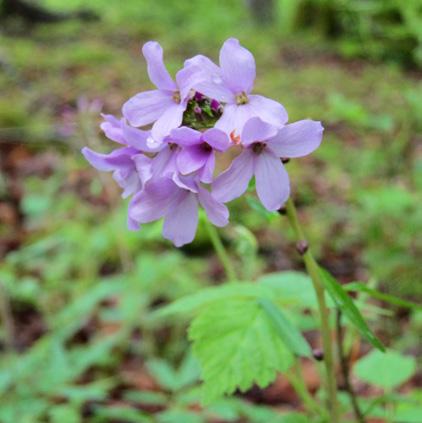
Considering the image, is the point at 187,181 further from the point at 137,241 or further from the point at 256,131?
the point at 137,241

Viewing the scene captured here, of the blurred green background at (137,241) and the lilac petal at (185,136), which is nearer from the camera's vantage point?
the lilac petal at (185,136)

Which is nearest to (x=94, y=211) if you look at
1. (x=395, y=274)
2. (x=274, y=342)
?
(x=395, y=274)

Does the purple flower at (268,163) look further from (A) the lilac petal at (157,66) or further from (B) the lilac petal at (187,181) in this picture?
(A) the lilac petal at (157,66)

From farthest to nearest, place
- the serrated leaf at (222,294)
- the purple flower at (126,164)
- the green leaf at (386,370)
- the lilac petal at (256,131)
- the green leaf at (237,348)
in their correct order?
the green leaf at (386,370)
the serrated leaf at (222,294)
the green leaf at (237,348)
the purple flower at (126,164)
the lilac petal at (256,131)

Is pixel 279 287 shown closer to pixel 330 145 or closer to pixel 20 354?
pixel 20 354

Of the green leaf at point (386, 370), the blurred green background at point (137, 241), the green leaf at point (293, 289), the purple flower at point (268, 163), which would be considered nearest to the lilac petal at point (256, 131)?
the purple flower at point (268, 163)

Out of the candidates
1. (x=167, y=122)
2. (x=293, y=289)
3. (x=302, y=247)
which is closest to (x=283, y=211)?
(x=302, y=247)

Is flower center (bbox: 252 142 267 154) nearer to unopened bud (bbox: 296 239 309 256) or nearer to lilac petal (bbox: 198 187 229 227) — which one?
lilac petal (bbox: 198 187 229 227)
